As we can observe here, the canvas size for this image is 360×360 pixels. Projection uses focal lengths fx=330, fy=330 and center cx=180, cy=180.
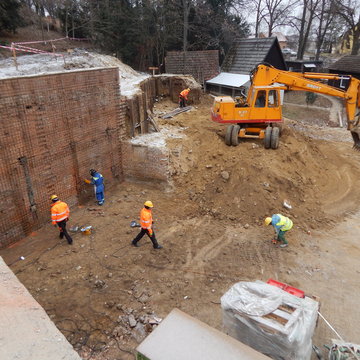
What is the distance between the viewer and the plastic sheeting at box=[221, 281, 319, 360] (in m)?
4.49

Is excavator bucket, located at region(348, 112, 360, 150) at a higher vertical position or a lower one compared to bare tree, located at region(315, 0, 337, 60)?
lower

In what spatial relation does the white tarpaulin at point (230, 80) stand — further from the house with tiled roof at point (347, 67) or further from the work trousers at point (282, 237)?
the work trousers at point (282, 237)

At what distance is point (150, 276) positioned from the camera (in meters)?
8.03

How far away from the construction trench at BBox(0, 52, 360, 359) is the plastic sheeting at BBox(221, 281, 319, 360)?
2.04 metres

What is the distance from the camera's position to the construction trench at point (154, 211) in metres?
7.23

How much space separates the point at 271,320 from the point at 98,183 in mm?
7550

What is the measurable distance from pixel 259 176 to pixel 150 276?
550 cm

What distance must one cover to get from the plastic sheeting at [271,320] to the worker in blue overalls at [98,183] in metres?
6.84

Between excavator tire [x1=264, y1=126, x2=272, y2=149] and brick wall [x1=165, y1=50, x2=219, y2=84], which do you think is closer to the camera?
excavator tire [x1=264, y1=126, x2=272, y2=149]

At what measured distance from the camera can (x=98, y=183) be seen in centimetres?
1078

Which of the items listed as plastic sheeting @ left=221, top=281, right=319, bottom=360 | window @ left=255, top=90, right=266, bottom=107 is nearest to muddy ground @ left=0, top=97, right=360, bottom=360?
window @ left=255, top=90, right=266, bottom=107

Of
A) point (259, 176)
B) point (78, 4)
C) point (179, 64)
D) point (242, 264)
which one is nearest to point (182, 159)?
point (259, 176)

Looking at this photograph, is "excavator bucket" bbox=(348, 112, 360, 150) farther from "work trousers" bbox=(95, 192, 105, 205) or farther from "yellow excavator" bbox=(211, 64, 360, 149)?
"work trousers" bbox=(95, 192, 105, 205)

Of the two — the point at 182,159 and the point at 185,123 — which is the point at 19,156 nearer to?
Answer: the point at 182,159
